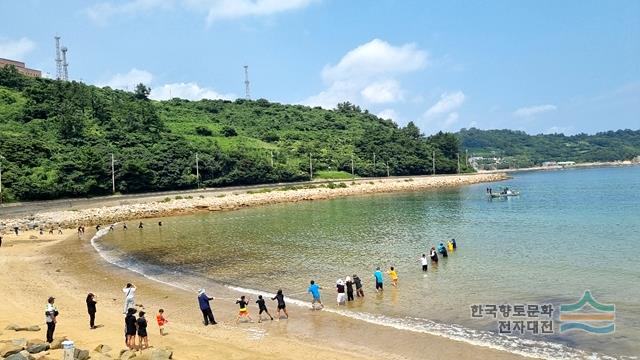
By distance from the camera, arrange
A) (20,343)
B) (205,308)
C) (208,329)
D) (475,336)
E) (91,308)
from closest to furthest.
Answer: (20,343) < (475,336) < (91,308) < (208,329) < (205,308)

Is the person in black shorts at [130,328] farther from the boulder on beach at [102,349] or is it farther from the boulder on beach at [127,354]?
the boulder on beach at [127,354]

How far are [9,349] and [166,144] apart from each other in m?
80.9

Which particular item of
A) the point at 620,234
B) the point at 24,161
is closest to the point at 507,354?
the point at 620,234

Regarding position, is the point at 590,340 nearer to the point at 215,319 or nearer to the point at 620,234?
the point at 215,319

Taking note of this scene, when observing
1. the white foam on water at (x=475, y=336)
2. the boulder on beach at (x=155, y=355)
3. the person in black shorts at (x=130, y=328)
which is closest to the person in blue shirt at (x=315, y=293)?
the white foam on water at (x=475, y=336)

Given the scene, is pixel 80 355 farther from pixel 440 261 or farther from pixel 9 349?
pixel 440 261

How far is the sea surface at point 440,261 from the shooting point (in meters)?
18.9

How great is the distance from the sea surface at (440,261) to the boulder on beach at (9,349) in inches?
460

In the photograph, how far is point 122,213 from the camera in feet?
220

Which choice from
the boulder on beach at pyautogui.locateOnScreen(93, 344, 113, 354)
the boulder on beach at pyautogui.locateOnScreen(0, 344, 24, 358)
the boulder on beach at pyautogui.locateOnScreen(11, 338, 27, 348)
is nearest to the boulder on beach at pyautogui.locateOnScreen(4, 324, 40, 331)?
the boulder on beach at pyautogui.locateOnScreen(11, 338, 27, 348)

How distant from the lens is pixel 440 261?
31.2m

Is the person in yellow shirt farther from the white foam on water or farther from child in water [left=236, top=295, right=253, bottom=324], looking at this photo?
child in water [left=236, top=295, right=253, bottom=324]

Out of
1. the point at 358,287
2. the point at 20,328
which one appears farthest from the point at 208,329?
the point at 358,287

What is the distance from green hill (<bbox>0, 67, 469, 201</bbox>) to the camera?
7375 cm
